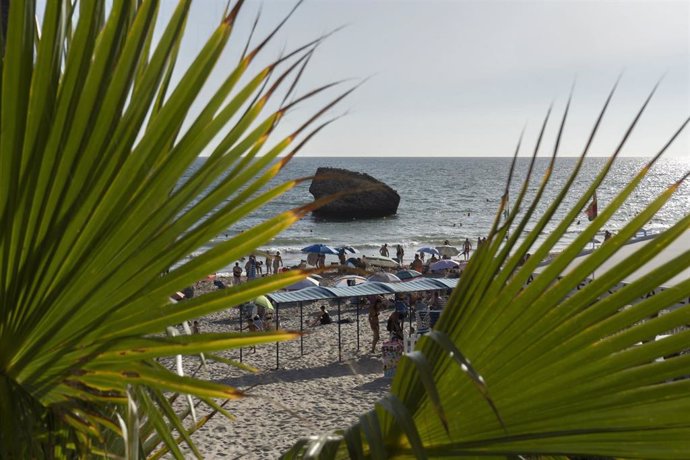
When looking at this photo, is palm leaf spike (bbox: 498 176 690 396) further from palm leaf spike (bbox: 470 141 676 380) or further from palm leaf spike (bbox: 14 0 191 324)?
palm leaf spike (bbox: 14 0 191 324)

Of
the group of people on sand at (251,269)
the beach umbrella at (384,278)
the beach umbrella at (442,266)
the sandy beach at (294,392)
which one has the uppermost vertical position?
the beach umbrella at (384,278)

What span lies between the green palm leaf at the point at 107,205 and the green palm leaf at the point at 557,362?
0.40m

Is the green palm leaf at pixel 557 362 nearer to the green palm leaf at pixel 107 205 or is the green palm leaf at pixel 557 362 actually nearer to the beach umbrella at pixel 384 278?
the green palm leaf at pixel 107 205

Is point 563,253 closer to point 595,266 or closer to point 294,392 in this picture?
point 595,266

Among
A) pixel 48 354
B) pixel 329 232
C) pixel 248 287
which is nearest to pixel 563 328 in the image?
pixel 248 287

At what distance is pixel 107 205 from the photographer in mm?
1353

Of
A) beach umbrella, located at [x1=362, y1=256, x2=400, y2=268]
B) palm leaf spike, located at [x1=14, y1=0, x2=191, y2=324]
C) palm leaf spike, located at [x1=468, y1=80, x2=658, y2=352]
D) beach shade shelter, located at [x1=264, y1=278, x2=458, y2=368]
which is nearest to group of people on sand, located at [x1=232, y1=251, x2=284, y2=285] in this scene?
beach umbrella, located at [x1=362, y1=256, x2=400, y2=268]

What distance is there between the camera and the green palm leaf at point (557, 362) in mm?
1414

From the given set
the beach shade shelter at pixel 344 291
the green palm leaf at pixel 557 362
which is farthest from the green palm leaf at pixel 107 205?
the beach shade shelter at pixel 344 291

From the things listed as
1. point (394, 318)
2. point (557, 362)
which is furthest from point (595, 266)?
point (394, 318)

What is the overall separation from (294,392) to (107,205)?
12.5 meters

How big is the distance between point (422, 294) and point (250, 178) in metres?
22.6

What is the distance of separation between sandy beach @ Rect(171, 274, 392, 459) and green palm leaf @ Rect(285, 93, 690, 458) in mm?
6965

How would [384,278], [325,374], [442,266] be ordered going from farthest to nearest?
[442,266] < [384,278] < [325,374]
